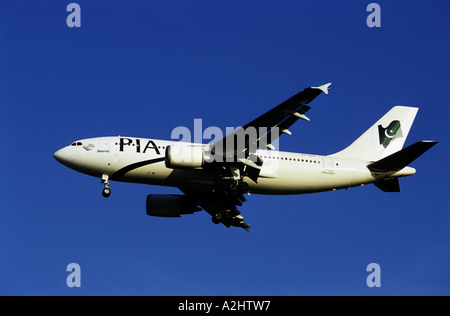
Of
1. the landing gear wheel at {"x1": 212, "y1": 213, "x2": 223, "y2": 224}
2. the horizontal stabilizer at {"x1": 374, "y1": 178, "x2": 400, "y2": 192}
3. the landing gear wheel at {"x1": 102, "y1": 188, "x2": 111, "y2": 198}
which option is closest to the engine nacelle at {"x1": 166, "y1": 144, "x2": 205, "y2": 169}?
the landing gear wheel at {"x1": 102, "y1": 188, "x2": 111, "y2": 198}

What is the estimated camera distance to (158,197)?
4531cm

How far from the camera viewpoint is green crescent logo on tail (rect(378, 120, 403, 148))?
45.8 m

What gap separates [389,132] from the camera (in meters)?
46.2

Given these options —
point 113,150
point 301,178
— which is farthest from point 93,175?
point 301,178

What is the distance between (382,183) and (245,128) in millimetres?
11487

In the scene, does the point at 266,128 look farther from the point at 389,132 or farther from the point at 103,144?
the point at 389,132

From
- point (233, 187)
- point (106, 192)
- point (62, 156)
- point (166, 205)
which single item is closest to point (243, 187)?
point (233, 187)

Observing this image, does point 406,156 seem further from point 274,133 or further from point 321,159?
point 274,133

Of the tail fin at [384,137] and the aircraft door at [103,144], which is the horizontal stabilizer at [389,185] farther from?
the aircraft door at [103,144]

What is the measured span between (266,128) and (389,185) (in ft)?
35.9

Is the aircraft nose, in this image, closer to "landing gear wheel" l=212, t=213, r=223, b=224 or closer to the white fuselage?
the white fuselage

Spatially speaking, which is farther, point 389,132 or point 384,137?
point 389,132

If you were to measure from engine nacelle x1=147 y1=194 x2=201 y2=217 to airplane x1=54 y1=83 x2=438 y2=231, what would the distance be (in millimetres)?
69

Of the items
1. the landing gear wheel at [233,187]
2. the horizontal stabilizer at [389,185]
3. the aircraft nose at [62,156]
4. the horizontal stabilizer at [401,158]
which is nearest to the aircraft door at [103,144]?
the aircraft nose at [62,156]
